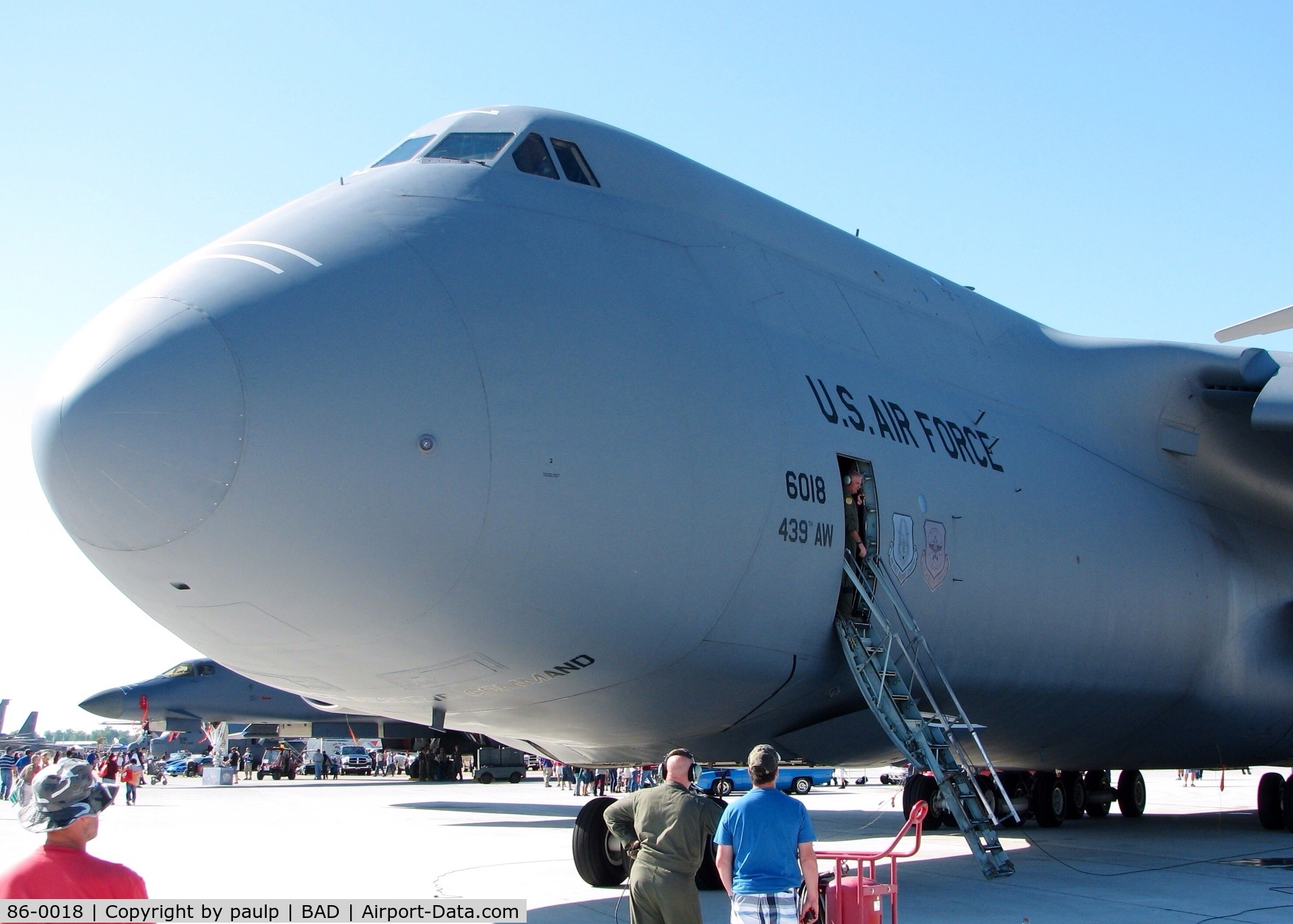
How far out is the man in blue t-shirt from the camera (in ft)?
16.2

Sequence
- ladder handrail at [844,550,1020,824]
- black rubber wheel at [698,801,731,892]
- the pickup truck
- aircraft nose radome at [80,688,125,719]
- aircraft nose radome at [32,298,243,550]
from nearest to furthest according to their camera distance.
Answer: aircraft nose radome at [32,298,243,550] < black rubber wheel at [698,801,731,892] < ladder handrail at [844,550,1020,824] < the pickup truck < aircraft nose radome at [80,688,125,719]

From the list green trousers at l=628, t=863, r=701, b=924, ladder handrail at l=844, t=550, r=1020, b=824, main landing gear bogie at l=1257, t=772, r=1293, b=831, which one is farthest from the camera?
main landing gear bogie at l=1257, t=772, r=1293, b=831

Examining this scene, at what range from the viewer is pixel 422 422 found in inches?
248

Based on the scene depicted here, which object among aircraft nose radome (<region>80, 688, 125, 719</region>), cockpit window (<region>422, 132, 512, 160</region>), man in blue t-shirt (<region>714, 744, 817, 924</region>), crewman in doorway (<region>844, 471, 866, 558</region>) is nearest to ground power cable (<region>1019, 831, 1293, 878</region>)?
crewman in doorway (<region>844, 471, 866, 558</region>)

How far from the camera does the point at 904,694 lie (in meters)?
8.36

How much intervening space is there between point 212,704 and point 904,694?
95.7 feet

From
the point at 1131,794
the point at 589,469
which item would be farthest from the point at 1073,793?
the point at 589,469

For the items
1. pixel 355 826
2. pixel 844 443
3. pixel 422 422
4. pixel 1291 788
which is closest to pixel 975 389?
pixel 844 443

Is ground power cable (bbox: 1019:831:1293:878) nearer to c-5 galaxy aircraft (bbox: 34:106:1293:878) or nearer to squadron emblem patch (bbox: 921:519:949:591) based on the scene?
c-5 galaxy aircraft (bbox: 34:106:1293:878)

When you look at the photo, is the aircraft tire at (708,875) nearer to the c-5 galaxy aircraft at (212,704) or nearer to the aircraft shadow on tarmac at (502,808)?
the aircraft shadow on tarmac at (502,808)

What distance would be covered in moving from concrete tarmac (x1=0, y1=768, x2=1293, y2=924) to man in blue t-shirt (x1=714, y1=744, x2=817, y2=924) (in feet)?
5.61

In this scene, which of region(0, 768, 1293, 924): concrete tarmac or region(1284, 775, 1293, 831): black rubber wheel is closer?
region(0, 768, 1293, 924): concrete tarmac

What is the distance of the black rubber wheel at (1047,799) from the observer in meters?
15.4

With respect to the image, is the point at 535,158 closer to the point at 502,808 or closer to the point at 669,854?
the point at 669,854
